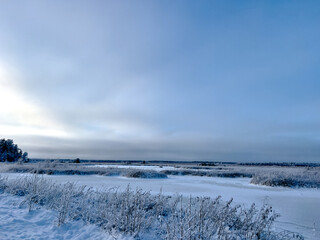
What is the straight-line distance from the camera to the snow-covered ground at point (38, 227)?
6079 millimetres

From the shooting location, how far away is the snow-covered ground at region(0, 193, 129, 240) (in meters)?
6.08

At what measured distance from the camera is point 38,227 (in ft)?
22.1

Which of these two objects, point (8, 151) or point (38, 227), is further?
point (8, 151)

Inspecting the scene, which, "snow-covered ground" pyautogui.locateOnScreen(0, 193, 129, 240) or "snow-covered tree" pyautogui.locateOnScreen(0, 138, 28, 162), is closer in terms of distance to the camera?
"snow-covered ground" pyautogui.locateOnScreen(0, 193, 129, 240)

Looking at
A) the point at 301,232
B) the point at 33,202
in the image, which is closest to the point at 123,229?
the point at 33,202

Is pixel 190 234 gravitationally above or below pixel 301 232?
above

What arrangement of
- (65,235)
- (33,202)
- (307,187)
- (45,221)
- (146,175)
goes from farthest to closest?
1. (146,175)
2. (307,187)
3. (33,202)
4. (45,221)
5. (65,235)

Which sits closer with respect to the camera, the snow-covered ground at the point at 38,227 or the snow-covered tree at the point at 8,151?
the snow-covered ground at the point at 38,227

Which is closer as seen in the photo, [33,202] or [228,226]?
[228,226]

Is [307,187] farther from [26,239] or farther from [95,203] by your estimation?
[26,239]

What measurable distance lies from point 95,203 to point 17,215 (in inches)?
110

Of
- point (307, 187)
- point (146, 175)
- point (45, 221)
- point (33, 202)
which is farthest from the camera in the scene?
point (146, 175)

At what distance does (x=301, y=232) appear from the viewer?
7.60m

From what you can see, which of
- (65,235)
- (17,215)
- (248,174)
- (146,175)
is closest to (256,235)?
(65,235)
